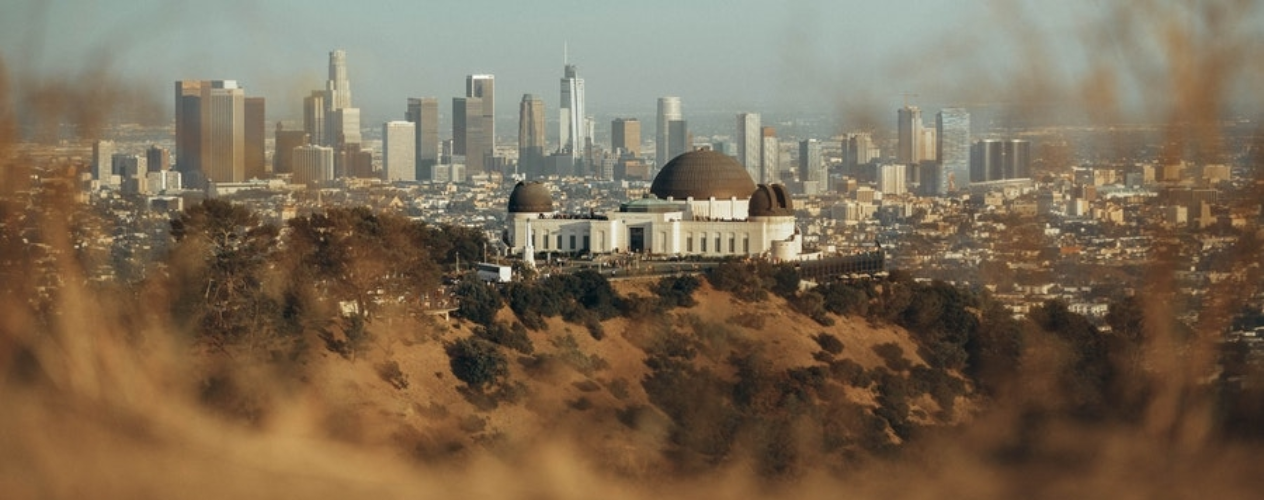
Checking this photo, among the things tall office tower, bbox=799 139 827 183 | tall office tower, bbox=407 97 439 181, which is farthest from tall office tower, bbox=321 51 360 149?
tall office tower, bbox=407 97 439 181

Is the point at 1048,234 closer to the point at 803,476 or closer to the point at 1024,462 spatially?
the point at 803,476

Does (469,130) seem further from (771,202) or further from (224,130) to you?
(224,130)

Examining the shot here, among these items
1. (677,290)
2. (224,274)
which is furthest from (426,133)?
(224,274)

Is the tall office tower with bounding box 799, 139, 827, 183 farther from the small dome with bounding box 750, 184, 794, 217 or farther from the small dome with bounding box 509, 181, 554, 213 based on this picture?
the small dome with bounding box 509, 181, 554, 213

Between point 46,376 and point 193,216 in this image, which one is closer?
point 46,376

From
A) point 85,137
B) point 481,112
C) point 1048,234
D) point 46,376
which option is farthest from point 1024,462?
point 481,112
